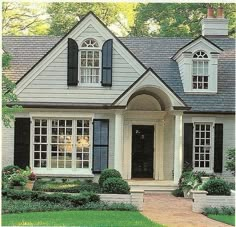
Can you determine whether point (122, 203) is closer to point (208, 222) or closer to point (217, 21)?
point (208, 222)

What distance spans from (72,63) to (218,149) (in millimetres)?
5781

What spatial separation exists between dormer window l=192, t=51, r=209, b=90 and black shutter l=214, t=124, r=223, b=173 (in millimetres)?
1708

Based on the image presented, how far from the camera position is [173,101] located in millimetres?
17141

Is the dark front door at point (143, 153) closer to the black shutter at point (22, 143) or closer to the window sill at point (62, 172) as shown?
the window sill at point (62, 172)

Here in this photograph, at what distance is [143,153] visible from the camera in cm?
1883

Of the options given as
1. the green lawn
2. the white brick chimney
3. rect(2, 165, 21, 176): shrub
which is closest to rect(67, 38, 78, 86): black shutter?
rect(2, 165, 21, 176): shrub

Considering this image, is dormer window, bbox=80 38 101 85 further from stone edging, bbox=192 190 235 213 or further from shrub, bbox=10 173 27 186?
stone edging, bbox=192 190 235 213

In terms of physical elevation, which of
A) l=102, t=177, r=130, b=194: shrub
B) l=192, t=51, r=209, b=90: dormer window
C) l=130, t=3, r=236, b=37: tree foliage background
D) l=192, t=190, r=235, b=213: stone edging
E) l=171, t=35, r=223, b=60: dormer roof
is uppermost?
l=130, t=3, r=236, b=37: tree foliage background

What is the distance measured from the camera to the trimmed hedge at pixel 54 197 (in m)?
13.1

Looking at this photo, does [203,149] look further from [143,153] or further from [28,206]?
[28,206]

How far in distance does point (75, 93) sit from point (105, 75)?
46.0 inches

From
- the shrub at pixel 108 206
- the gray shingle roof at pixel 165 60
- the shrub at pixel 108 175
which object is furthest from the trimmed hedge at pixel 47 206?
the gray shingle roof at pixel 165 60

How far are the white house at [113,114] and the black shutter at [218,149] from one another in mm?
34

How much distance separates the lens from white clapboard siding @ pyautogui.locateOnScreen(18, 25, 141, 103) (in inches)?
695
